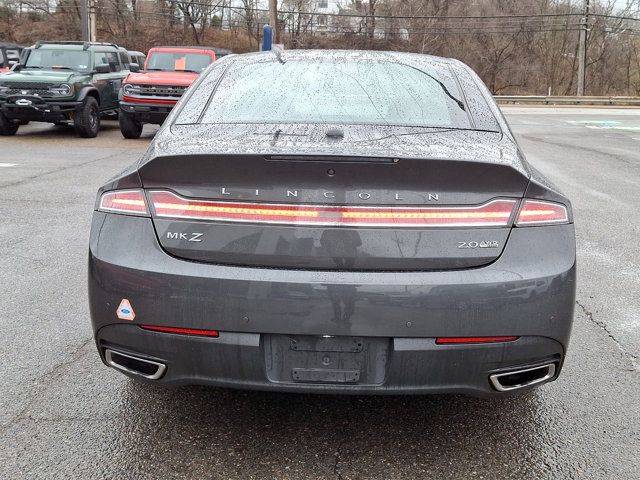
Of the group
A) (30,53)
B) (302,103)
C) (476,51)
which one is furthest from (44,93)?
(476,51)

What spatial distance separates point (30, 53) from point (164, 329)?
14.6 meters

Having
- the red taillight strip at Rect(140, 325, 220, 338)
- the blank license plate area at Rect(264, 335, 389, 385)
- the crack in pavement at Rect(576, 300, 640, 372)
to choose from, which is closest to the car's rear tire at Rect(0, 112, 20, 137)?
the crack in pavement at Rect(576, 300, 640, 372)

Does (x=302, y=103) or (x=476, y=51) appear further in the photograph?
(x=476, y=51)

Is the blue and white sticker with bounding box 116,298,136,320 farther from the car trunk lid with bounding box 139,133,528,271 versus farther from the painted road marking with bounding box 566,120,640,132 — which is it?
the painted road marking with bounding box 566,120,640,132

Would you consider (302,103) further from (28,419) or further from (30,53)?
(30,53)

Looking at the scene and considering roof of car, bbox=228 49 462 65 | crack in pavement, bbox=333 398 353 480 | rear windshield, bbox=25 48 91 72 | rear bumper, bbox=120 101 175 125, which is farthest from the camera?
rear windshield, bbox=25 48 91 72

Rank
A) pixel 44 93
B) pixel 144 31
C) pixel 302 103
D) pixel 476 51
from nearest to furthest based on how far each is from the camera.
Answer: pixel 302 103 < pixel 44 93 < pixel 476 51 < pixel 144 31

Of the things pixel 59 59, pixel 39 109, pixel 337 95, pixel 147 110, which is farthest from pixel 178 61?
pixel 337 95

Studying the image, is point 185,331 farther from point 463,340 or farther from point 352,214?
point 463,340

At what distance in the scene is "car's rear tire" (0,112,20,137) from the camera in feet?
48.0

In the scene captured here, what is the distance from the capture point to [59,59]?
589 inches

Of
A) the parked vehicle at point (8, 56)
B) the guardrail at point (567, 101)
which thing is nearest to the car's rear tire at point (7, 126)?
the parked vehicle at point (8, 56)

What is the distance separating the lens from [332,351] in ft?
8.00

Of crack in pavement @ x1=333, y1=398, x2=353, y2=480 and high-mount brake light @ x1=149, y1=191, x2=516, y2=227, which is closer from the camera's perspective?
high-mount brake light @ x1=149, y1=191, x2=516, y2=227
